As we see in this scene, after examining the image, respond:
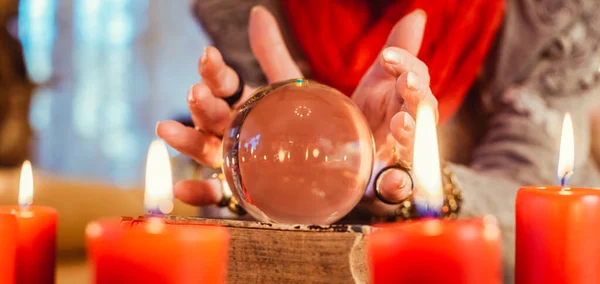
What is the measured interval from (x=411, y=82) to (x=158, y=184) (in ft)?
0.66

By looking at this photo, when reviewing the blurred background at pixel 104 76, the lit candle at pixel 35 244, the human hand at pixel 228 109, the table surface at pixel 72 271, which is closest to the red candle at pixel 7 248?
the lit candle at pixel 35 244

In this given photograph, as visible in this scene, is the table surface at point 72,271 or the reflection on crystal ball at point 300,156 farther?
the table surface at point 72,271

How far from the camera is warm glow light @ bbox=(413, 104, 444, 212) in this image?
0.92 feet

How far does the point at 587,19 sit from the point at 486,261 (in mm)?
771

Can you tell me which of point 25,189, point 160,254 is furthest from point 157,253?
point 25,189

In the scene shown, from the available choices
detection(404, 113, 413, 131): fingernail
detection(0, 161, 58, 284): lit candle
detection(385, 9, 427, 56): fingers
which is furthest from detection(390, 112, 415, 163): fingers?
detection(0, 161, 58, 284): lit candle

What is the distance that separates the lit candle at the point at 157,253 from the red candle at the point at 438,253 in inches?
2.8

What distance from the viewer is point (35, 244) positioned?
38 centimetres

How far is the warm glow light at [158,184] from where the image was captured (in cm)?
30

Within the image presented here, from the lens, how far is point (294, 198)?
1.35 feet

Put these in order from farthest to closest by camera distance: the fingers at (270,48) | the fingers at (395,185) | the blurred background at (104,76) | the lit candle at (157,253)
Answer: the blurred background at (104,76)
the fingers at (270,48)
the fingers at (395,185)
the lit candle at (157,253)

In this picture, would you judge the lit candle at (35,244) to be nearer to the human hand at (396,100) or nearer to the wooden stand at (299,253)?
the wooden stand at (299,253)

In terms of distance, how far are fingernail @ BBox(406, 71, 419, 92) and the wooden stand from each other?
0.38 ft

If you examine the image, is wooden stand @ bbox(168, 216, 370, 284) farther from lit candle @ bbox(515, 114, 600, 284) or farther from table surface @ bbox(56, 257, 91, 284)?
table surface @ bbox(56, 257, 91, 284)
